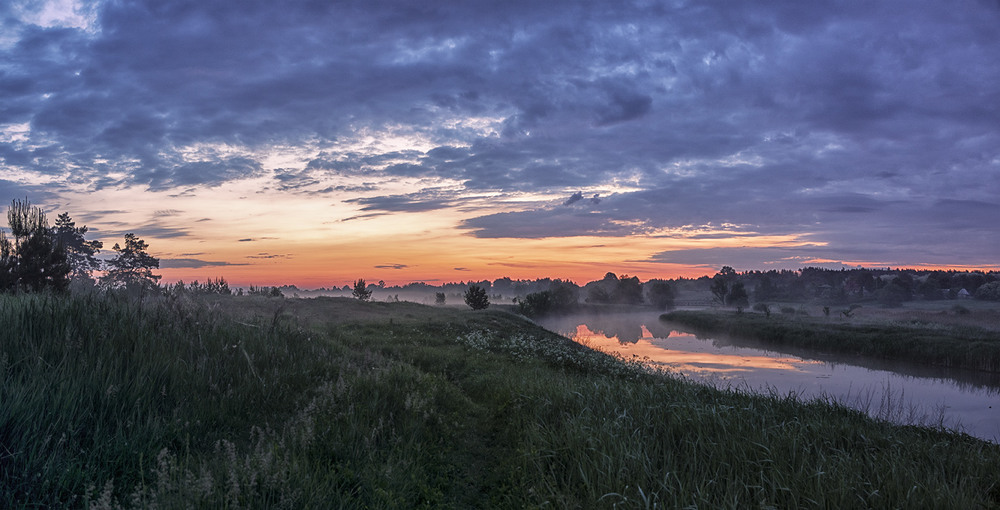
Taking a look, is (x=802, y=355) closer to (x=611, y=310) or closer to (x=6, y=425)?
(x=6, y=425)

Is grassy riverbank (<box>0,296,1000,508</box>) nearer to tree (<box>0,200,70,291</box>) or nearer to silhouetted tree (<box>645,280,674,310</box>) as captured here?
tree (<box>0,200,70,291</box>)

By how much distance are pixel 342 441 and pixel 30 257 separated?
1091 inches

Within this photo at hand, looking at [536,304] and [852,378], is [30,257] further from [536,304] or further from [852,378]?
[536,304]

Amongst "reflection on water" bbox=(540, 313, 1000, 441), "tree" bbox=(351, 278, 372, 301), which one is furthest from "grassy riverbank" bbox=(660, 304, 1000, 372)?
"tree" bbox=(351, 278, 372, 301)

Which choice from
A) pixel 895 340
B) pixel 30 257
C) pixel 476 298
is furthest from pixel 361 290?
pixel 895 340

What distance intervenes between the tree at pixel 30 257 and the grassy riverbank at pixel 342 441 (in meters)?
19.6

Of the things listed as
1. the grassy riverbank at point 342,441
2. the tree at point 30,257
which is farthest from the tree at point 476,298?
the grassy riverbank at point 342,441

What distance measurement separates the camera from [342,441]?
550cm

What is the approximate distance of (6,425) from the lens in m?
4.20

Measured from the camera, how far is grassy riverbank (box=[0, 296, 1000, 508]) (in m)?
4.09

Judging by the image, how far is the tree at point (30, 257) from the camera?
21.2 meters

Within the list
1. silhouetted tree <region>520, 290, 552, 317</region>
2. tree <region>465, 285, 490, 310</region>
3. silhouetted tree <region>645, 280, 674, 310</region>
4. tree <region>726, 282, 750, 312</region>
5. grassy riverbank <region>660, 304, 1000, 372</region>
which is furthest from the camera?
silhouetted tree <region>645, 280, 674, 310</region>

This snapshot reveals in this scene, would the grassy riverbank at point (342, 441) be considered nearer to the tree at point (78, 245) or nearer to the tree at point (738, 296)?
the tree at point (78, 245)

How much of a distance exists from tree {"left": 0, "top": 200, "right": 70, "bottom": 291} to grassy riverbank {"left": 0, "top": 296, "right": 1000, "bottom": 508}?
1962 cm
